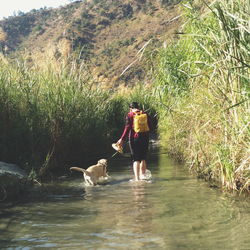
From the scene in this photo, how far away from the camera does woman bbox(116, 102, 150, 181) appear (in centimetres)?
1052

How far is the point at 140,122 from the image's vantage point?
1050cm

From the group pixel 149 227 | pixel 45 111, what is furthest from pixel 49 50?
pixel 149 227

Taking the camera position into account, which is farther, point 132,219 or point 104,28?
point 104,28

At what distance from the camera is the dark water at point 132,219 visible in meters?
5.64

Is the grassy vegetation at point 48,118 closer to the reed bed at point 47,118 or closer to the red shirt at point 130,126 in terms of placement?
the reed bed at point 47,118

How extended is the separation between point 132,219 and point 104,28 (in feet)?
283

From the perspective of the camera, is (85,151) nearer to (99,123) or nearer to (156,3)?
(99,123)

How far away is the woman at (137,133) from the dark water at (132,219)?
0.84 m

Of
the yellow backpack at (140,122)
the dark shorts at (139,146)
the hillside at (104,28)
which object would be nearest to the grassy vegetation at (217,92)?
the yellow backpack at (140,122)

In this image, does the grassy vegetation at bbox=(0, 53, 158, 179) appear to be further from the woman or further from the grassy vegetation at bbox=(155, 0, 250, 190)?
the grassy vegetation at bbox=(155, 0, 250, 190)

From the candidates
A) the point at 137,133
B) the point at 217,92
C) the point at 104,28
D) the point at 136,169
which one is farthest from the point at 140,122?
the point at 104,28

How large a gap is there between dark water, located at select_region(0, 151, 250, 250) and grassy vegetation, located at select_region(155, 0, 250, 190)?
622 millimetres

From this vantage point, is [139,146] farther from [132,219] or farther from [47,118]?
[132,219]

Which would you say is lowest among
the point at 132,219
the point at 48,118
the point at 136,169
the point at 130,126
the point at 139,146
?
the point at 132,219
